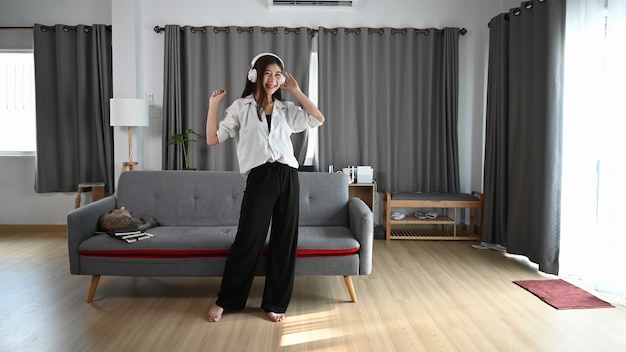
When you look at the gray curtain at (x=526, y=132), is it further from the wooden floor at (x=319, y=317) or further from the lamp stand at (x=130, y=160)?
the lamp stand at (x=130, y=160)

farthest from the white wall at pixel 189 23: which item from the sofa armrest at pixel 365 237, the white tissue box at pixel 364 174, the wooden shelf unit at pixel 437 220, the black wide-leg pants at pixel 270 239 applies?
the black wide-leg pants at pixel 270 239

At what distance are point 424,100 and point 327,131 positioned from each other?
1024 millimetres

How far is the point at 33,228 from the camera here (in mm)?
4965

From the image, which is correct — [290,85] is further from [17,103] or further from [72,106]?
[17,103]

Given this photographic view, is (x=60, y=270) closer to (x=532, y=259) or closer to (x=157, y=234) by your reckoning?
(x=157, y=234)

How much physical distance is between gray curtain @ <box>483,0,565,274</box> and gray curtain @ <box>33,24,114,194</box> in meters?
3.67

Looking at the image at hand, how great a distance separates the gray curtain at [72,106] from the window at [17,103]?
223 mm

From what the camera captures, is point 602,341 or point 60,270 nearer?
point 602,341

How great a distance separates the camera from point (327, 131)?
192 inches

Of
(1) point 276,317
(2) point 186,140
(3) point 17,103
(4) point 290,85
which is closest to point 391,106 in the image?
(2) point 186,140

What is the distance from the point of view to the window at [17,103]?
492 centimetres

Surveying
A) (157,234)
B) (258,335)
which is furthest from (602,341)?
(157,234)

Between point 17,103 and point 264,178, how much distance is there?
12.4ft

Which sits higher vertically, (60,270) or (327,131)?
(327,131)
